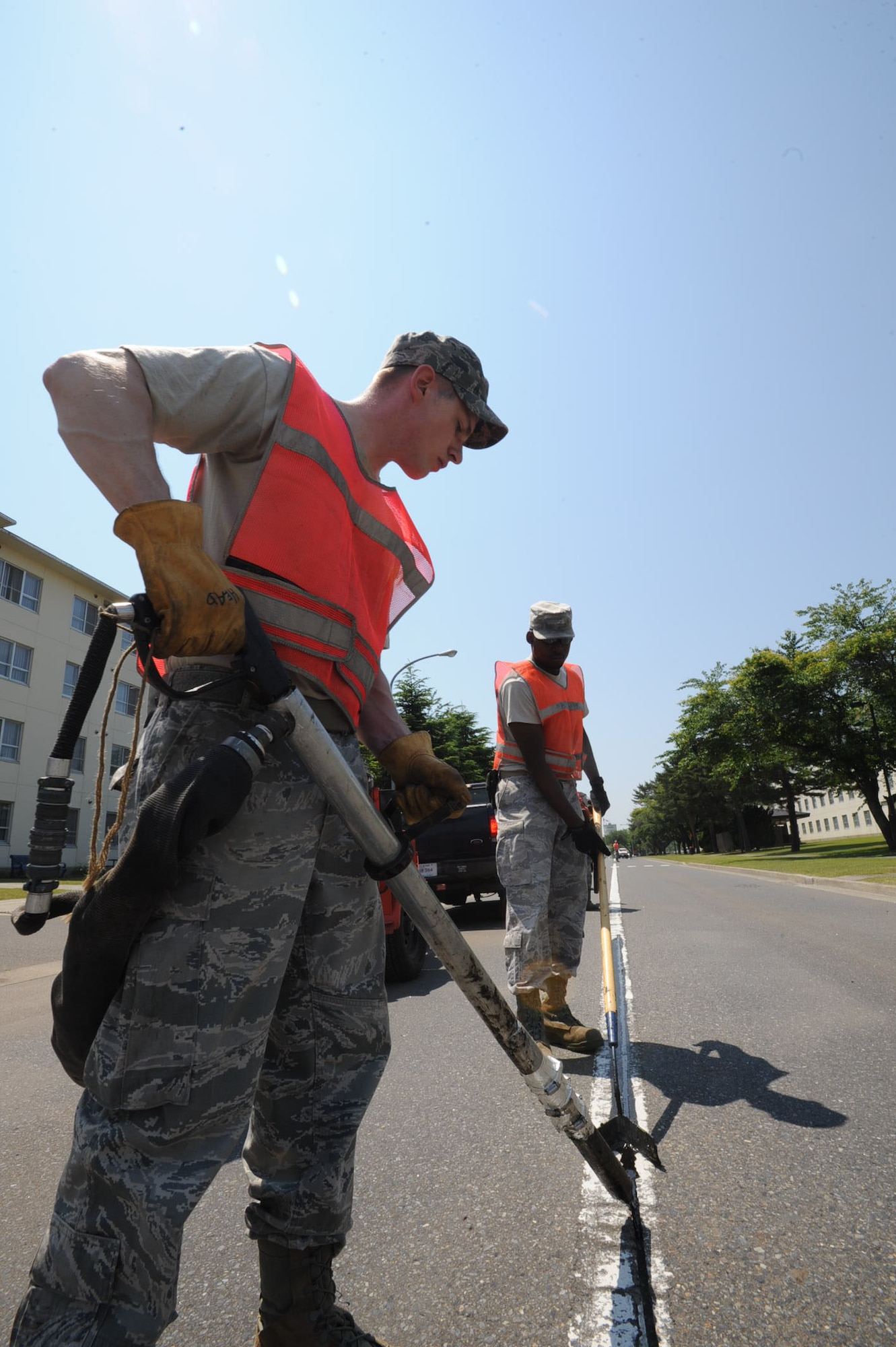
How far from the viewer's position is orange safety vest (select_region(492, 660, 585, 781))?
4.14 meters

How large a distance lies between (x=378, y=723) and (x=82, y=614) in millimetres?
35762

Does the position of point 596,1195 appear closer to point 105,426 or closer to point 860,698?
point 105,426

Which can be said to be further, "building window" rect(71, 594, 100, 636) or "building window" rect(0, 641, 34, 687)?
"building window" rect(71, 594, 100, 636)

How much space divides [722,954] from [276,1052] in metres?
5.78

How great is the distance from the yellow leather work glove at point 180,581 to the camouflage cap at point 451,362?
2.78ft

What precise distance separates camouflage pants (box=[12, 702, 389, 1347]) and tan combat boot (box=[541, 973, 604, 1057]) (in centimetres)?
236

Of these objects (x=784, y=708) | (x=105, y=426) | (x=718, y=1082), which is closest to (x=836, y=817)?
(x=784, y=708)

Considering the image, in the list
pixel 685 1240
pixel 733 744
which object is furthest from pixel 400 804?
pixel 733 744

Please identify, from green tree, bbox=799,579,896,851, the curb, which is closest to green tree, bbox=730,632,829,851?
green tree, bbox=799,579,896,851

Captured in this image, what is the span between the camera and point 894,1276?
173cm

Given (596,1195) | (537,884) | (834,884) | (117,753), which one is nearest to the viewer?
(596,1195)

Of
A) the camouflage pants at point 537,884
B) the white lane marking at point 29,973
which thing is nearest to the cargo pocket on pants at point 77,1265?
the camouflage pants at point 537,884

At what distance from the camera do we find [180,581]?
1.22 meters

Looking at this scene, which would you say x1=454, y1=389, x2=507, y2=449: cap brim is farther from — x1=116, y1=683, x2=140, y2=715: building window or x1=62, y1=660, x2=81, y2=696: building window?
x1=116, y1=683, x2=140, y2=715: building window
